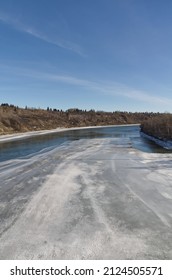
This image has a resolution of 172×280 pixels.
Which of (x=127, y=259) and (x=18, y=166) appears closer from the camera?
(x=127, y=259)

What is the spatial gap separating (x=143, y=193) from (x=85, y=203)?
180 cm

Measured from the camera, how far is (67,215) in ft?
19.7

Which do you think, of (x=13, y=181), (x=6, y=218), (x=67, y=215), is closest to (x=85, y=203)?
(x=67, y=215)

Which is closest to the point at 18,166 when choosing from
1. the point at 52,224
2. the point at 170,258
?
the point at 52,224

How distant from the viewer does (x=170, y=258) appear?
13.6 ft

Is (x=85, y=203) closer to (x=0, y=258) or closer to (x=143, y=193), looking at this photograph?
(x=143, y=193)

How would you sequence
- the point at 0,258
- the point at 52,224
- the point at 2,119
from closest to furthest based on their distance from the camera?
the point at 0,258 → the point at 52,224 → the point at 2,119

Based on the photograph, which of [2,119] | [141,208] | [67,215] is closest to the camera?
[67,215]

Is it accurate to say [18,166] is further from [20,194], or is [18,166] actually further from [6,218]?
[6,218]

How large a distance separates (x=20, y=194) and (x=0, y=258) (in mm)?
3522
